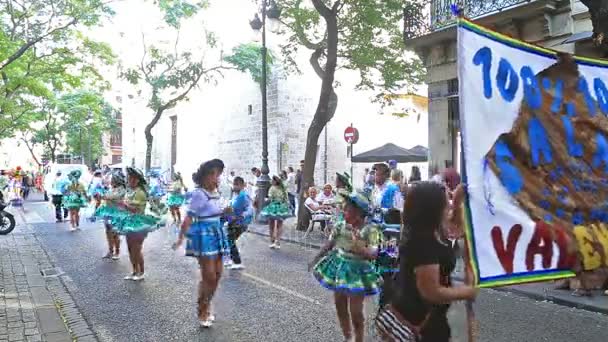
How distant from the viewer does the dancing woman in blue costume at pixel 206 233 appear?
6.04 m

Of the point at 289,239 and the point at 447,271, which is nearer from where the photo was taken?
the point at 447,271

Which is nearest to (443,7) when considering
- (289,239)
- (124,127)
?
(289,239)

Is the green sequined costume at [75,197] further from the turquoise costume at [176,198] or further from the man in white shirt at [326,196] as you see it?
the man in white shirt at [326,196]

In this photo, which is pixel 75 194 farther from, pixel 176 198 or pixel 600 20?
pixel 600 20

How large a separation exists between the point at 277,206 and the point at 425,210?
959 centimetres

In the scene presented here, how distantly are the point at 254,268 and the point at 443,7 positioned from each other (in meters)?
9.35

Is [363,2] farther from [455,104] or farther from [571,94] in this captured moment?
[571,94]

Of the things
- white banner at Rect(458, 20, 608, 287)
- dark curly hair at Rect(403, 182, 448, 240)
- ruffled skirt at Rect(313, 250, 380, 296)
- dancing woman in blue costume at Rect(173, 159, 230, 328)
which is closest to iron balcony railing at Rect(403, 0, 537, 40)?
dancing woman in blue costume at Rect(173, 159, 230, 328)

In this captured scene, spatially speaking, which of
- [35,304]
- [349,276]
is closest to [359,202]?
[349,276]

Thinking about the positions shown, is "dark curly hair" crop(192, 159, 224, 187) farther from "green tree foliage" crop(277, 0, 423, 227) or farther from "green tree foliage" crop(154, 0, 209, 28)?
"green tree foliage" crop(154, 0, 209, 28)

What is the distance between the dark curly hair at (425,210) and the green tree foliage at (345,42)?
37.0ft

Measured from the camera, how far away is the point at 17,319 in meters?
6.11

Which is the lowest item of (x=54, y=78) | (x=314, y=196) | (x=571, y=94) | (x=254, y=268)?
(x=254, y=268)

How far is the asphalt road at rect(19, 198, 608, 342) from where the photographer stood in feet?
19.0
